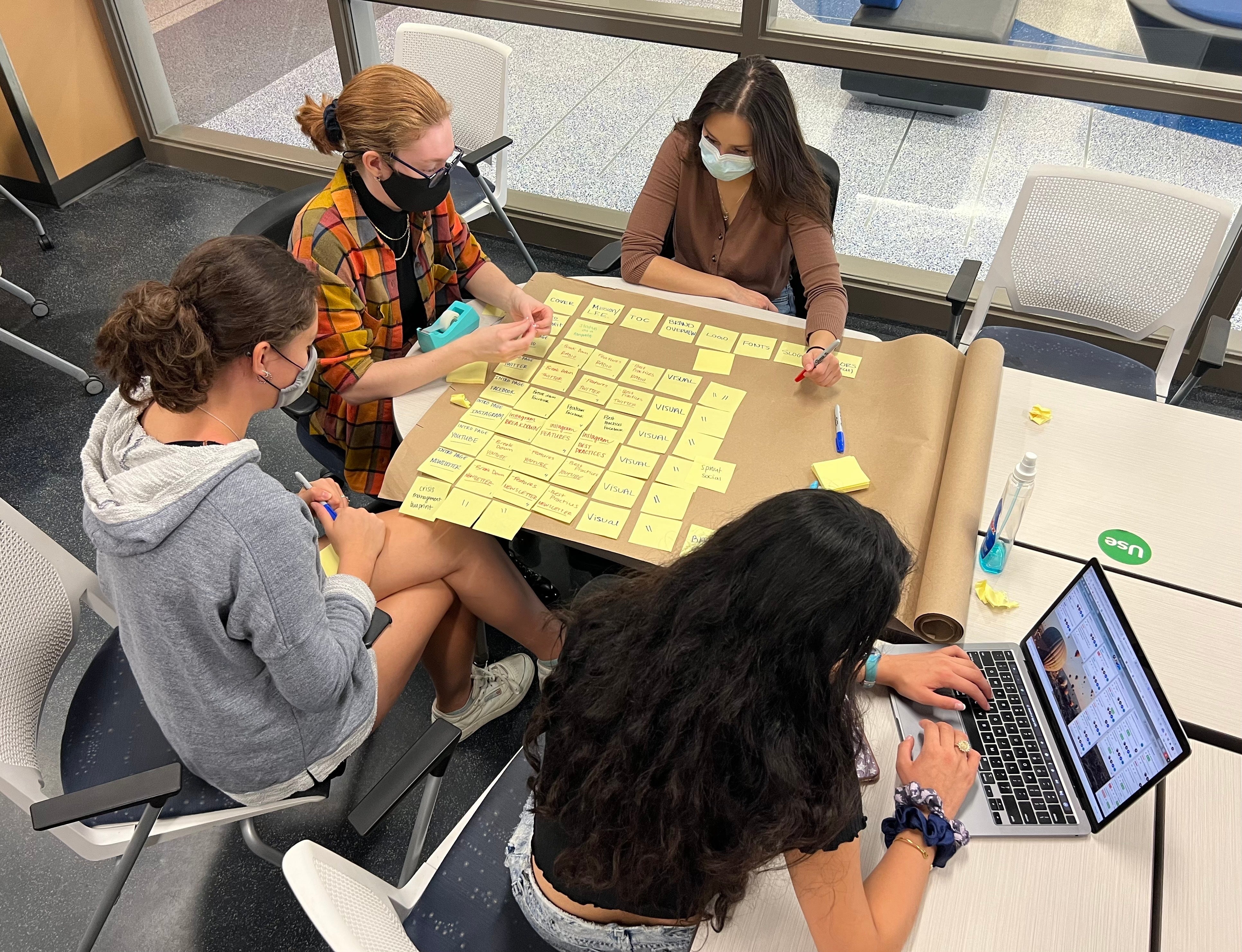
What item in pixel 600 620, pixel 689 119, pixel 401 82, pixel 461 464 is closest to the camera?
pixel 600 620

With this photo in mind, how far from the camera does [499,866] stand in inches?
55.2

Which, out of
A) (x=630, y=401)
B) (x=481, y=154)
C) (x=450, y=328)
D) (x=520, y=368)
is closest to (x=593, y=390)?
(x=630, y=401)

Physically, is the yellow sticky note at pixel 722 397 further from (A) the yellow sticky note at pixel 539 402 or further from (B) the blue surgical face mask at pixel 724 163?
(B) the blue surgical face mask at pixel 724 163

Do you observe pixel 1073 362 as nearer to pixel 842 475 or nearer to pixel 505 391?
pixel 842 475

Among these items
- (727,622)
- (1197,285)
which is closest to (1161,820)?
(727,622)

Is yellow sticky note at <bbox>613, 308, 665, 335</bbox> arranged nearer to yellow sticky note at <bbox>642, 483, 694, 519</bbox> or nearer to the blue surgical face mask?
the blue surgical face mask

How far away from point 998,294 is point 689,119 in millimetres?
1566

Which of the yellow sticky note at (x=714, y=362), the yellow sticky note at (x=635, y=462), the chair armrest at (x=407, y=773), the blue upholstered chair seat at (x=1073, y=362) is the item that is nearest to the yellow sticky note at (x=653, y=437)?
the yellow sticky note at (x=635, y=462)

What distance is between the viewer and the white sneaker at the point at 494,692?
212 cm

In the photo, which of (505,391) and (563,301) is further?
(563,301)

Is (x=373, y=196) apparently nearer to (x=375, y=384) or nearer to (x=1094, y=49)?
(x=375, y=384)

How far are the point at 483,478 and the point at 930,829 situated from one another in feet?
3.33

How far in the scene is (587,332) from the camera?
211cm

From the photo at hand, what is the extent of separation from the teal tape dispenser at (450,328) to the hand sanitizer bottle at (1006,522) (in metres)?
1.20
